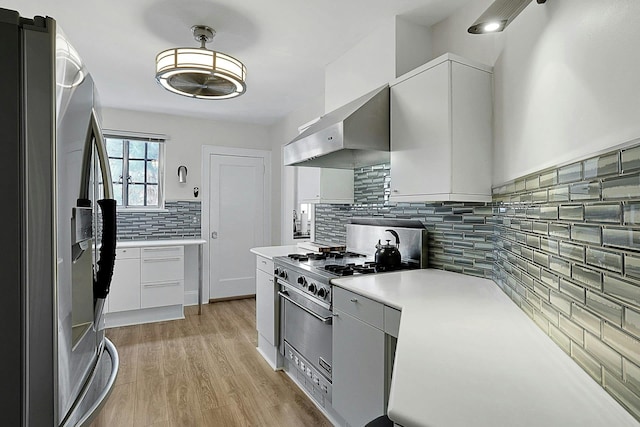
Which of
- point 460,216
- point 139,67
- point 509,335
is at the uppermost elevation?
point 139,67

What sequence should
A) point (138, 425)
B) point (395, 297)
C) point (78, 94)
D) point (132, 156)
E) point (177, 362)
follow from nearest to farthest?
point (78, 94)
point (395, 297)
point (138, 425)
point (177, 362)
point (132, 156)

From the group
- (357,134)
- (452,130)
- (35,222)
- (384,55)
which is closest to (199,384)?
(357,134)

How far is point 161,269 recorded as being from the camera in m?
4.20

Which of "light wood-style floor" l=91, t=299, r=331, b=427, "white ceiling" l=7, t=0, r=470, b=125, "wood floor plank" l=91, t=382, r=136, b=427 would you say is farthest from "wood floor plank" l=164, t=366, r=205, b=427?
"white ceiling" l=7, t=0, r=470, b=125

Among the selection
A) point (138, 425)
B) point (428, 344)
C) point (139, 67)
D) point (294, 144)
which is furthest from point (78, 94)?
point (139, 67)

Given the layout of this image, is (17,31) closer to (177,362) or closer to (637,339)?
(637,339)

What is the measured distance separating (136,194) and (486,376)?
4.77 m

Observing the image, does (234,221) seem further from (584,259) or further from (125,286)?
(584,259)

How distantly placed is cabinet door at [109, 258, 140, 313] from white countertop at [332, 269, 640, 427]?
351 cm

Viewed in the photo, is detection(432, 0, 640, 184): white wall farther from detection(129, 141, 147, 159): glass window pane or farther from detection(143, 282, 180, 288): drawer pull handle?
detection(129, 141, 147, 159): glass window pane

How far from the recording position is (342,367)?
194 centimetres

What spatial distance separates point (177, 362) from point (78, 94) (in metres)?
2.77

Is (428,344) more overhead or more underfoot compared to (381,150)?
more underfoot

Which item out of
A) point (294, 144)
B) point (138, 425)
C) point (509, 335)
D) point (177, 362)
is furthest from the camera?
point (177, 362)
